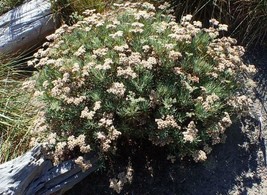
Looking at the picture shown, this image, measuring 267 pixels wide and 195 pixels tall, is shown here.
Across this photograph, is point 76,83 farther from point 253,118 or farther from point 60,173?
point 253,118

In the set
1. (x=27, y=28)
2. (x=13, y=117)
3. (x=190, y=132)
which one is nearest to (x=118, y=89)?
(x=190, y=132)

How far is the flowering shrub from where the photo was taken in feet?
11.2

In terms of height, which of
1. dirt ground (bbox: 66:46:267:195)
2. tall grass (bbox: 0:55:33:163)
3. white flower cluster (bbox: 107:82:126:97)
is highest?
white flower cluster (bbox: 107:82:126:97)

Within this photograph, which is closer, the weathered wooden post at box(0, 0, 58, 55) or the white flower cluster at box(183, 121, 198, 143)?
the white flower cluster at box(183, 121, 198, 143)

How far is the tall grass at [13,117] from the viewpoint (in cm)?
405

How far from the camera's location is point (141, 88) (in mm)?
3402

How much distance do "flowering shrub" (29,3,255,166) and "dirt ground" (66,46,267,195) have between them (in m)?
0.19

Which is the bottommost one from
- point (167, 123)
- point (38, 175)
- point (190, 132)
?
point (38, 175)

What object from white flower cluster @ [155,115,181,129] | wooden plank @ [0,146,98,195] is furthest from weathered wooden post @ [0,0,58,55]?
white flower cluster @ [155,115,181,129]

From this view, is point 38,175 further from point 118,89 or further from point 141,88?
point 141,88

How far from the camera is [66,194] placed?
12.5 feet

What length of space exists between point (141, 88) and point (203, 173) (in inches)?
36.6

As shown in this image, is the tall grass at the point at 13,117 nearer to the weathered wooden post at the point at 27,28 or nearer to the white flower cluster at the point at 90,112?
the weathered wooden post at the point at 27,28

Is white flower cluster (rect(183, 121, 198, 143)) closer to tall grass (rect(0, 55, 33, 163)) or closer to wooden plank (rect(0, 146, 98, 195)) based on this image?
wooden plank (rect(0, 146, 98, 195))
